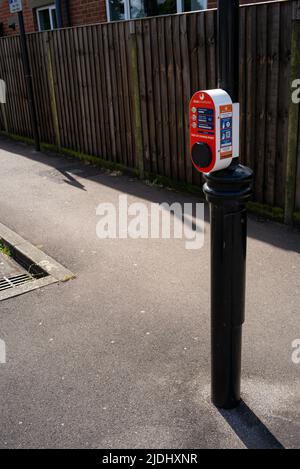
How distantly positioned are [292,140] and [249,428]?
3.37 metres

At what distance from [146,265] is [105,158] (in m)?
4.01

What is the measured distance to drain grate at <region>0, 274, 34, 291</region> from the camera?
4.76 meters

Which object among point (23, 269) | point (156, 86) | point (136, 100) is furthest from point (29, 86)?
point (23, 269)

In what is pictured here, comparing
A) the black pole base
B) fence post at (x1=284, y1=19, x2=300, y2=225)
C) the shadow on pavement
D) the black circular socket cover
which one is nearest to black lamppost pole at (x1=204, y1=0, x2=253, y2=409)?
the black pole base

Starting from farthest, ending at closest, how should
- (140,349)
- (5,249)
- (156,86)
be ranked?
(156,86) < (5,249) < (140,349)

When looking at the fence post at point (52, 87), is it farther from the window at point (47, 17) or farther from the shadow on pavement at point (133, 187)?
the window at point (47, 17)

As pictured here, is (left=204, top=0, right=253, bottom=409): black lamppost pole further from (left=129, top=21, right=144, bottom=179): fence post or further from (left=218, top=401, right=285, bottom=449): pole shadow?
(left=129, top=21, right=144, bottom=179): fence post

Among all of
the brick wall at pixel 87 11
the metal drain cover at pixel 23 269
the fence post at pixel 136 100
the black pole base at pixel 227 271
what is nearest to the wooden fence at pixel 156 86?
the fence post at pixel 136 100

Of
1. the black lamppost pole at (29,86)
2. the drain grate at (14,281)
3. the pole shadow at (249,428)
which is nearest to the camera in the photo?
the pole shadow at (249,428)

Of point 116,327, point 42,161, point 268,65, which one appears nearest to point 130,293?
point 116,327

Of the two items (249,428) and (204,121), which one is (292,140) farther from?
(249,428)

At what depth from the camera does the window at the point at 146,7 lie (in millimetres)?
8867

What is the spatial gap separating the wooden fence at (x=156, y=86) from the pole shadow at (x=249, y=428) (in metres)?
3.10

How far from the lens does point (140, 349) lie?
142 inches
